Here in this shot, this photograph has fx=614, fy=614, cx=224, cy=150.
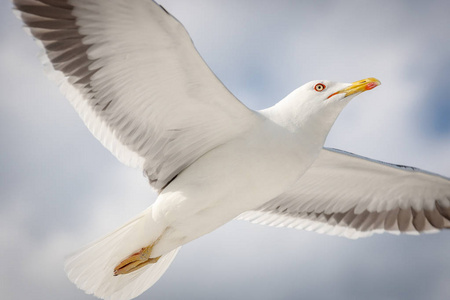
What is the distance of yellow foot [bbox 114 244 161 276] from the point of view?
197 inches

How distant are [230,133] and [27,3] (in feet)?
5.97

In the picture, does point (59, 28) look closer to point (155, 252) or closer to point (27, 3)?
point (27, 3)

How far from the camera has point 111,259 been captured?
199 inches

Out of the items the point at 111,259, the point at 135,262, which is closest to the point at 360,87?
the point at 135,262

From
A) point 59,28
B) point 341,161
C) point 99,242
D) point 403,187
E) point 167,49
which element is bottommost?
point 403,187

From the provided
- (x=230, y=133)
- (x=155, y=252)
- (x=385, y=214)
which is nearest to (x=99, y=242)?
(x=155, y=252)

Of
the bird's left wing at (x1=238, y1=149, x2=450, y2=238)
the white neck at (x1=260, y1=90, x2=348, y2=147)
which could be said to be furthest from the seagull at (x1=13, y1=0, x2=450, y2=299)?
the bird's left wing at (x1=238, y1=149, x2=450, y2=238)

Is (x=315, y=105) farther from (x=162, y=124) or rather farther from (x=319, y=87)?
(x=162, y=124)

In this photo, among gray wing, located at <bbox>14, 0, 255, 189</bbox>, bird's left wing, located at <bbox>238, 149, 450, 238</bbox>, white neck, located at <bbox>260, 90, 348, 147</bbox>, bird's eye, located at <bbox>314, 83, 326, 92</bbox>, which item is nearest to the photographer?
gray wing, located at <bbox>14, 0, 255, 189</bbox>

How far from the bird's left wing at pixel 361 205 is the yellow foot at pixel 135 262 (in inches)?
59.3

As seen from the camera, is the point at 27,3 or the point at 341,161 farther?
the point at 341,161

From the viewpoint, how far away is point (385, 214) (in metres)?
6.47

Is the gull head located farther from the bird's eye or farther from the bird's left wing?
the bird's left wing

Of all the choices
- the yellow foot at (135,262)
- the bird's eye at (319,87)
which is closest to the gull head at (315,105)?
the bird's eye at (319,87)
